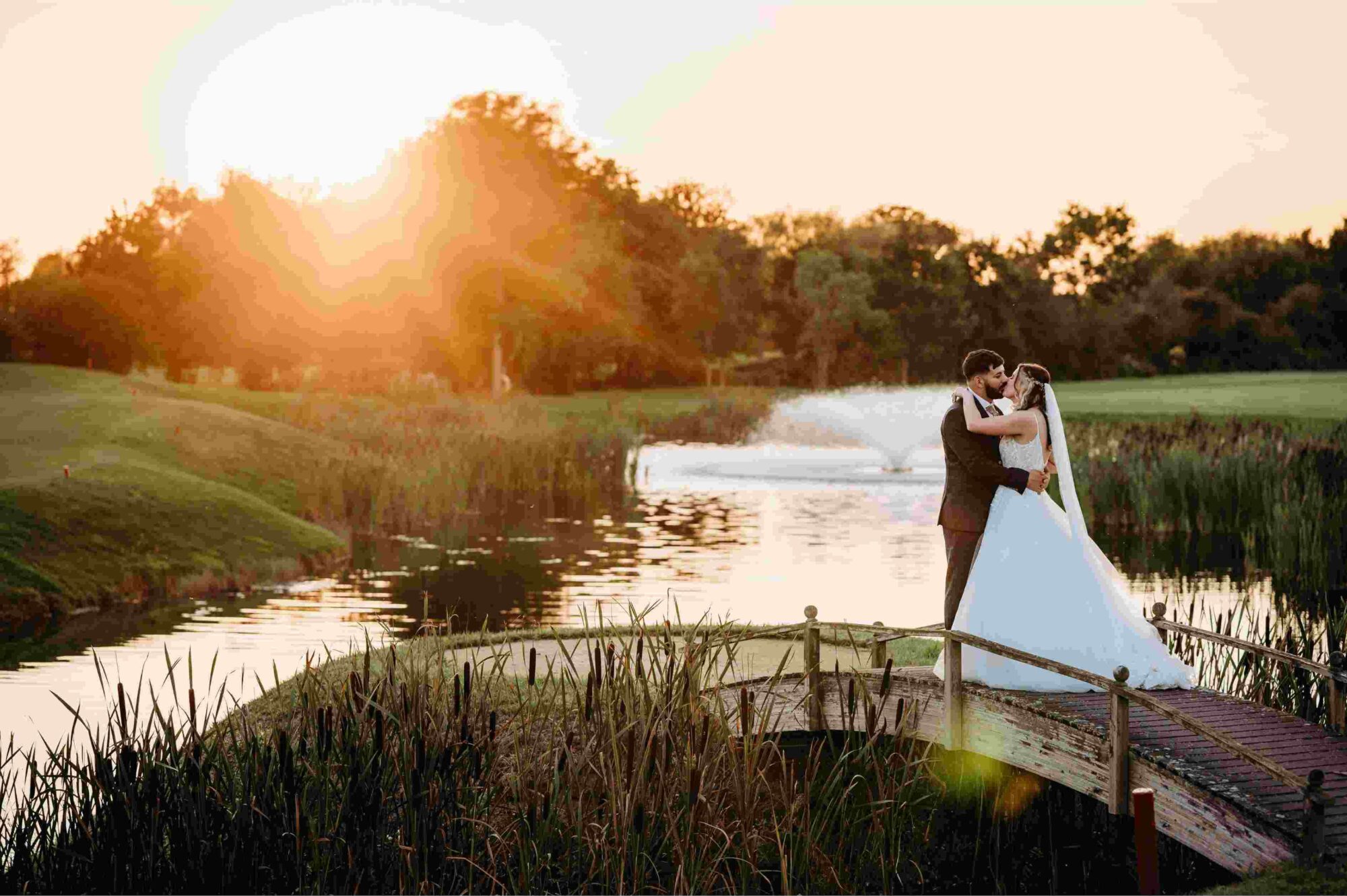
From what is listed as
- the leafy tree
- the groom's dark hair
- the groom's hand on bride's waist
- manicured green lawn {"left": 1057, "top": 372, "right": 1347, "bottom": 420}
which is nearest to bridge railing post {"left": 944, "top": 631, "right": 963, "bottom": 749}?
the groom's hand on bride's waist

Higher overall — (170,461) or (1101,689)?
(170,461)

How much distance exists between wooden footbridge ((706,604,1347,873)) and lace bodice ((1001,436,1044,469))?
3.52ft

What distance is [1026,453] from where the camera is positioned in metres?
8.43

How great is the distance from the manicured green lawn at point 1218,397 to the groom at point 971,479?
22444 mm

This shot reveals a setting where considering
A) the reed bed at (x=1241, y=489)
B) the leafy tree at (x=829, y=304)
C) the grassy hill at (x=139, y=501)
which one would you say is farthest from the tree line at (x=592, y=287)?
the reed bed at (x=1241, y=489)

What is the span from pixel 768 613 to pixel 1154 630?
26.1 feet

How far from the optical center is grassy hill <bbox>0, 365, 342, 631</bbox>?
56.4 feet

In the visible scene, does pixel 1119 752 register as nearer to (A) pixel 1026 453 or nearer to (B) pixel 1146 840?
(B) pixel 1146 840

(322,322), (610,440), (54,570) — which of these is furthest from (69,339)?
(54,570)

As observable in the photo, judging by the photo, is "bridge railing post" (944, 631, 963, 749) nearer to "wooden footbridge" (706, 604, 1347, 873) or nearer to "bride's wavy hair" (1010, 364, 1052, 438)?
"wooden footbridge" (706, 604, 1347, 873)

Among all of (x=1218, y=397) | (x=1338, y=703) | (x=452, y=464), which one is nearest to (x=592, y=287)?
(x=1218, y=397)

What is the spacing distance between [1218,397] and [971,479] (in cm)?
3483

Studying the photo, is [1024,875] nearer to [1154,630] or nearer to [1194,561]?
[1154,630]

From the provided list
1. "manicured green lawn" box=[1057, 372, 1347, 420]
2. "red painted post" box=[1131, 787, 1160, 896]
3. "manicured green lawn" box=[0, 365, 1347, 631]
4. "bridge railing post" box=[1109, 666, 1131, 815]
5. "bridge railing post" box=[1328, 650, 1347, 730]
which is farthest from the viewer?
"manicured green lawn" box=[1057, 372, 1347, 420]
